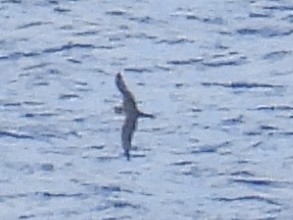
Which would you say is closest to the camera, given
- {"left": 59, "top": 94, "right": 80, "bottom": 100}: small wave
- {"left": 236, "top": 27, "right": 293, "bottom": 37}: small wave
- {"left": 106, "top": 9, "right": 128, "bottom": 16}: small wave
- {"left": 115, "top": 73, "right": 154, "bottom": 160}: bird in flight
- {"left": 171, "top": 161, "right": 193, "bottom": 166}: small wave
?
{"left": 115, "top": 73, "right": 154, "bottom": 160}: bird in flight

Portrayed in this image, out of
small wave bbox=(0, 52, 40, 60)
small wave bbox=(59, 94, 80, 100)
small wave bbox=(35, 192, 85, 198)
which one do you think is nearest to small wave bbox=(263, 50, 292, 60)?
small wave bbox=(59, 94, 80, 100)

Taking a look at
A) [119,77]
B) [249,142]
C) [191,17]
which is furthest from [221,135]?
[119,77]

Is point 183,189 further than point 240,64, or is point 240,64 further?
point 240,64

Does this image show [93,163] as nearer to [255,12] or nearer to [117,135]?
[117,135]

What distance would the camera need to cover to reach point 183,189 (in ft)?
66.7

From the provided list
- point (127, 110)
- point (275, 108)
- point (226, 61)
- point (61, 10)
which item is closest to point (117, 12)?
point (61, 10)

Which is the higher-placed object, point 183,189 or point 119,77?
point 119,77

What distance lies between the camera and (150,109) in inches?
864

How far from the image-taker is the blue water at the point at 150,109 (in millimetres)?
20250

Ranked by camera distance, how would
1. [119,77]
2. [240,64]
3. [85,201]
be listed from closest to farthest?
[119,77] → [85,201] → [240,64]

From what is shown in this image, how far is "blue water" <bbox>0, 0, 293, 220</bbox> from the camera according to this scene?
66.4 feet

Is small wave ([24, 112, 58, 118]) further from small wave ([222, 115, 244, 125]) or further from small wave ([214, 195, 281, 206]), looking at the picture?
small wave ([214, 195, 281, 206])

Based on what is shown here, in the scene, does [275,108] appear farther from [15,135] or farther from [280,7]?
[280,7]

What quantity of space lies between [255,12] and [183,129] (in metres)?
3.59
